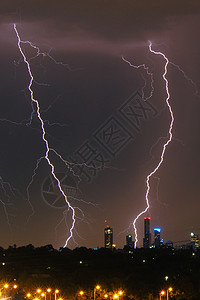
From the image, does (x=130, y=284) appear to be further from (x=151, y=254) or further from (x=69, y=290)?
(x=151, y=254)

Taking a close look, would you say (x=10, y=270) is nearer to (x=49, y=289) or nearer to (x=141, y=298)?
(x=49, y=289)

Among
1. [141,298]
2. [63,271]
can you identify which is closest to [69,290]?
[141,298]

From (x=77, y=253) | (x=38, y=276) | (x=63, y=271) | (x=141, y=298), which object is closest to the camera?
(x=141, y=298)

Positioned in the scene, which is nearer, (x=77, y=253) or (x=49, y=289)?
(x=49, y=289)

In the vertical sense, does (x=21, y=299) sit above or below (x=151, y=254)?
below

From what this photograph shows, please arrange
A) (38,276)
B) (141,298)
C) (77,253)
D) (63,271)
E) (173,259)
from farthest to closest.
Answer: (77,253) < (173,259) < (63,271) < (38,276) < (141,298)

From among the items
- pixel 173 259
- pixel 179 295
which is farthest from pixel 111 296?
pixel 173 259

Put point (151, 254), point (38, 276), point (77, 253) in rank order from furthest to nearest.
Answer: point (151, 254) < point (77, 253) < point (38, 276)

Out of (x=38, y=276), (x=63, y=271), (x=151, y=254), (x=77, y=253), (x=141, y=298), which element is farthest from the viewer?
(x=151, y=254)

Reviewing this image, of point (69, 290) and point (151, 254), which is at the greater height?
point (151, 254)
